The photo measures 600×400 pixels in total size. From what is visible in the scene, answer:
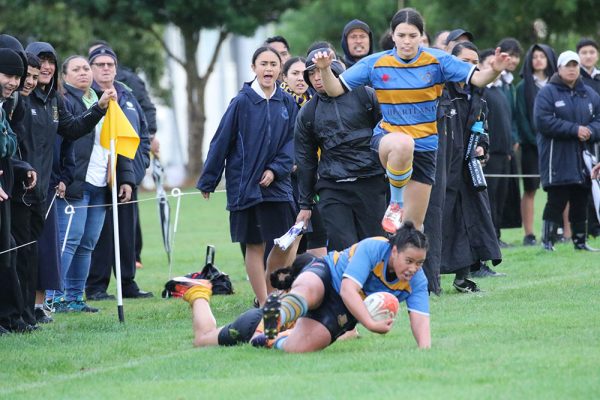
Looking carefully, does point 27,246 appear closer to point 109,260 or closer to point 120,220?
point 109,260

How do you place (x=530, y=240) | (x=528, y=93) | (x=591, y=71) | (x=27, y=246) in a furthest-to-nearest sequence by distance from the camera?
(x=528, y=93) < (x=530, y=240) < (x=591, y=71) < (x=27, y=246)

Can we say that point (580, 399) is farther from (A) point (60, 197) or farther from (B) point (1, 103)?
(A) point (60, 197)

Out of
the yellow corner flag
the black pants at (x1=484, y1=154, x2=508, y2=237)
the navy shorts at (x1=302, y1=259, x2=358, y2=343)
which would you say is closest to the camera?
the navy shorts at (x1=302, y1=259, x2=358, y2=343)

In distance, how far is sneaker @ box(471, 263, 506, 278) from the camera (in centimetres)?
1398

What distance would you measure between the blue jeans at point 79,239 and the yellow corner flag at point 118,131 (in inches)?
53.6

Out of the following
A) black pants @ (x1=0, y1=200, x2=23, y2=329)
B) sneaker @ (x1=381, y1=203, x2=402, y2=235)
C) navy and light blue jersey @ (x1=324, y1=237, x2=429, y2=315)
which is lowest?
black pants @ (x1=0, y1=200, x2=23, y2=329)

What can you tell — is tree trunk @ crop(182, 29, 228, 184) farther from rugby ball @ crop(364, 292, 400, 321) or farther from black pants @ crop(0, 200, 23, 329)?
rugby ball @ crop(364, 292, 400, 321)

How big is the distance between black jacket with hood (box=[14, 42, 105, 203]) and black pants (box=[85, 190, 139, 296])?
265 centimetres

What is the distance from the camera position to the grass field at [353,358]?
302 inches

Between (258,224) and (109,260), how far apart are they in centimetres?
299

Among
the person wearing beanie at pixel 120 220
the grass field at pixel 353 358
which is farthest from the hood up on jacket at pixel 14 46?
the person wearing beanie at pixel 120 220

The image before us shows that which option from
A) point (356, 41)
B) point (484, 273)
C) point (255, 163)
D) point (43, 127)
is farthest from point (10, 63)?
point (484, 273)

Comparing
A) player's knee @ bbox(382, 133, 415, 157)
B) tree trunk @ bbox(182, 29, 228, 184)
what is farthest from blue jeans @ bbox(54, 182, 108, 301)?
tree trunk @ bbox(182, 29, 228, 184)

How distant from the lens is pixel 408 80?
34.4 ft
